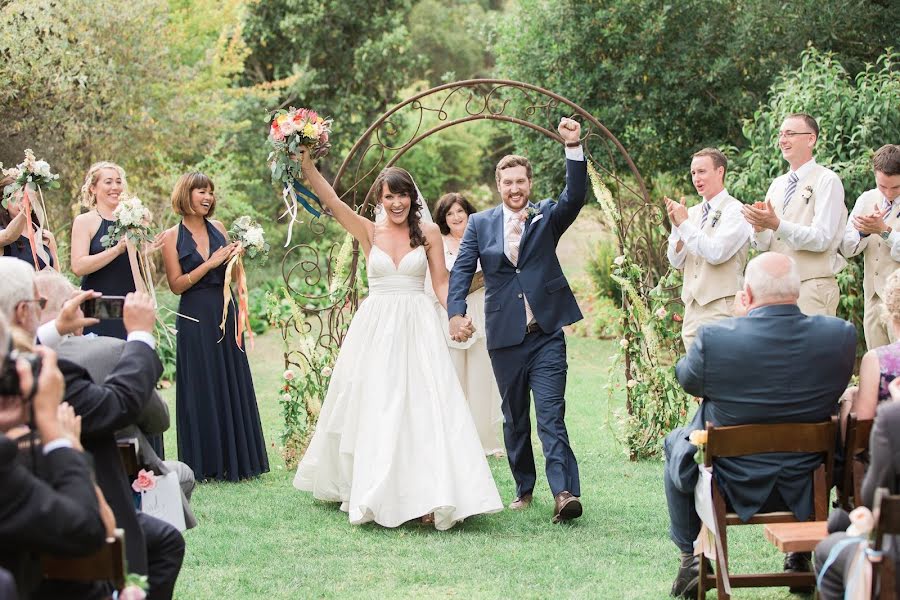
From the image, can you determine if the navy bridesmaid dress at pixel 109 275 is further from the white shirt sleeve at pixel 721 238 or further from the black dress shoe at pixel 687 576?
the black dress shoe at pixel 687 576

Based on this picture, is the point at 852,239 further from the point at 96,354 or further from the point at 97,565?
the point at 97,565

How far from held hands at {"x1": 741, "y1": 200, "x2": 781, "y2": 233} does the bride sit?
6.08 feet

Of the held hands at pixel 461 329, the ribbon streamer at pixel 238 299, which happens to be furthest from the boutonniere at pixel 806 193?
the ribbon streamer at pixel 238 299

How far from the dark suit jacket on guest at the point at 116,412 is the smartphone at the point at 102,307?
39cm

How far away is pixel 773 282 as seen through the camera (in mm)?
4289

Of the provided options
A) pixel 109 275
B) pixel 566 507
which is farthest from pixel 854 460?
pixel 109 275

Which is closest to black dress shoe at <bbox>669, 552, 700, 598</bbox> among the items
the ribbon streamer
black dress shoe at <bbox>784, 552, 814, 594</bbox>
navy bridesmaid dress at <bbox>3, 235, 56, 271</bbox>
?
black dress shoe at <bbox>784, 552, 814, 594</bbox>

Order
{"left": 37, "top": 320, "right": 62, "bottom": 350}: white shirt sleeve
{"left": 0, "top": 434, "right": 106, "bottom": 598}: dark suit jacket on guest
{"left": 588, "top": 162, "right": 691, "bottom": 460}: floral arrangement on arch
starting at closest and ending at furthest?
{"left": 0, "top": 434, "right": 106, "bottom": 598}: dark suit jacket on guest < {"left": 37, "top": 320, "right": 62, "bottom": 350}: white shirt sleeve < {"left": 588, "top": 162, "right": 691, "bottom": 460}: floral arrangement on arch

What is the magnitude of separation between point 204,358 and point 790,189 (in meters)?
4.03

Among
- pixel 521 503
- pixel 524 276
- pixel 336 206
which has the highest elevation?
pixel 336 206

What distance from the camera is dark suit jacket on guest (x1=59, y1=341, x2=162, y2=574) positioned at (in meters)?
3.54

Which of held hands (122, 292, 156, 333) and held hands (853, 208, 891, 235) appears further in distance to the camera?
held hands (853, 208, 891, 235)

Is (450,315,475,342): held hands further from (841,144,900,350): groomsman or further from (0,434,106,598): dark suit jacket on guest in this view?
(0,434,106,598): dark suit jacket on guest

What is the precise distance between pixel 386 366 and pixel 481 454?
0.75 meters
